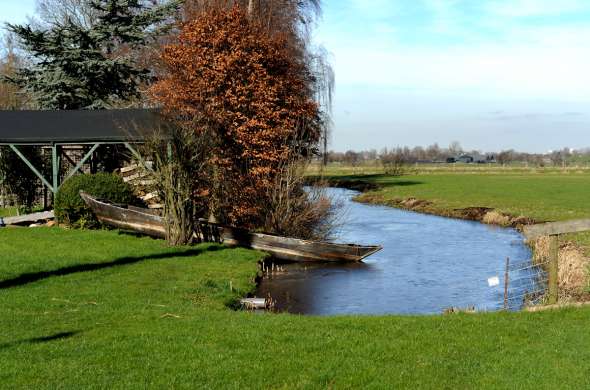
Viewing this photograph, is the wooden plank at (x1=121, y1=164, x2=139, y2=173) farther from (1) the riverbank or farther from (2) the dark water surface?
(1) the riverbank

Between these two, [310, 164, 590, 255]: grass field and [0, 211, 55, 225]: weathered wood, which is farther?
[310, 164, 590, 255]: grass field

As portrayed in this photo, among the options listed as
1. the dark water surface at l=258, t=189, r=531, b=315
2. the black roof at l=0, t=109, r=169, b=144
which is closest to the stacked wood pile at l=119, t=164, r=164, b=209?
the black roof at l=0, t=109, r=169, b=144

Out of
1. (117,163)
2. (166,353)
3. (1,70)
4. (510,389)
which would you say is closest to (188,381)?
(166,353)

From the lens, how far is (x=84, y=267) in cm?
1658

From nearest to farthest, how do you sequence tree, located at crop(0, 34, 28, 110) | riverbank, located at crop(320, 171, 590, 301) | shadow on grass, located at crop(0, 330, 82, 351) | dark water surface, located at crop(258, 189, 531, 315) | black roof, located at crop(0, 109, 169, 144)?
shadow on grass, located at crop(0, 330, 82, 351) → dark water surface, located at crop(258, 189, 531, 315) → riverbank, located at crop(320, 171, 590, 301) → black roof, located at crop(0, 109, 169, 144) → tree, located at crop(0, 34, 28, 110)

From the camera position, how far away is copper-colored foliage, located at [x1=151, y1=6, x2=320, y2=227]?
24.9 meters

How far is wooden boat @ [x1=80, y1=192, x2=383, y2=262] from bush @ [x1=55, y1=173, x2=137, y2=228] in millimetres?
1374

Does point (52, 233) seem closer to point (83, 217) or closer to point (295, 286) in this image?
point (83, 217)

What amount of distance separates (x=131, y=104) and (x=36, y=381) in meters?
34.0

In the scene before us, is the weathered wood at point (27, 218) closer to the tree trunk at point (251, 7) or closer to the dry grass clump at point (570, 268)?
the tree trunk at point (251, 7)

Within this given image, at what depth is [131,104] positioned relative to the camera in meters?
40.2

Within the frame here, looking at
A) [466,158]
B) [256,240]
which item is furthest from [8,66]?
[466,158]

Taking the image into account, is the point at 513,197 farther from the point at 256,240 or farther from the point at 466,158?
the point at 466,158

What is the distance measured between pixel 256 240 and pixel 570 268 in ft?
30.6
